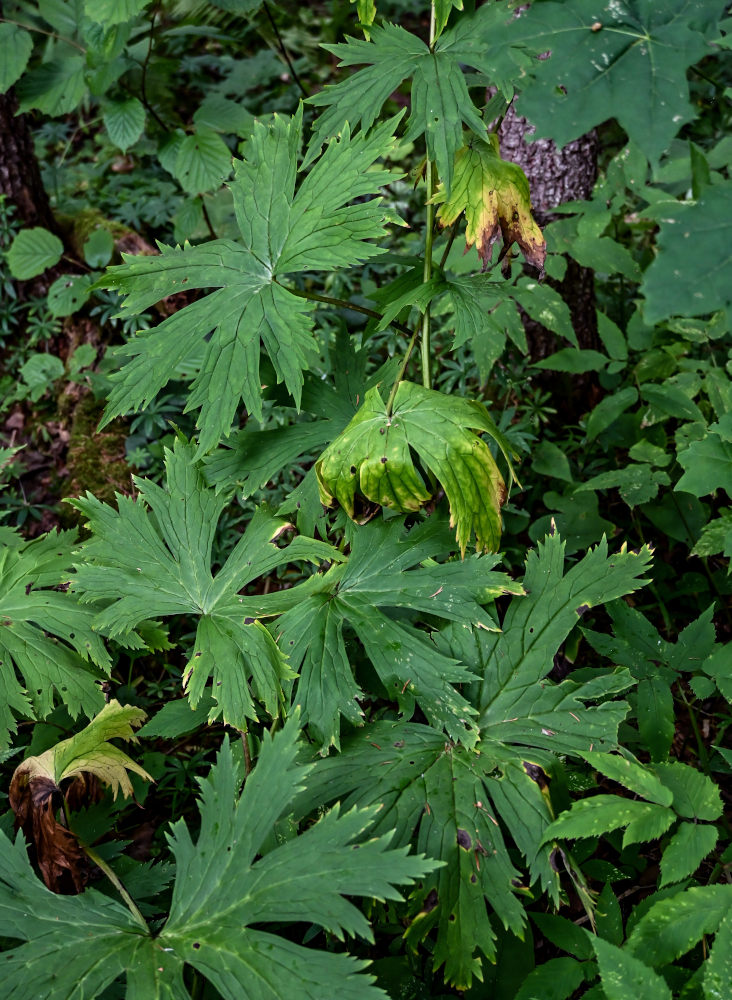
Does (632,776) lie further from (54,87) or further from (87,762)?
(54,87)

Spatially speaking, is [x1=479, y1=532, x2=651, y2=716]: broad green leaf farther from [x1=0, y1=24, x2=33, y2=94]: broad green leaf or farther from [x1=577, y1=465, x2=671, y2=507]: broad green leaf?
[x1=0, y1=24, x2=33, y2=94]: broad green leaf

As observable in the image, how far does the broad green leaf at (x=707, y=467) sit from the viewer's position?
5.91ft

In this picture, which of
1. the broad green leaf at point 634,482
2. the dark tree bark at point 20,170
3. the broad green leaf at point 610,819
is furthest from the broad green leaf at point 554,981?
the dark tree bark at point 20,170

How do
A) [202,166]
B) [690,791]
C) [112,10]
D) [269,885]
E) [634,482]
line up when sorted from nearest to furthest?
[269,885] < [690,791] < [112,10] < [634,482] < [202,166]

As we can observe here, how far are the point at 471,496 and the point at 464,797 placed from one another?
1.92 ft

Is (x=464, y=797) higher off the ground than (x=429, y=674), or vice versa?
(x=429, y=674)

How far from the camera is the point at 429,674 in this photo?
151cm

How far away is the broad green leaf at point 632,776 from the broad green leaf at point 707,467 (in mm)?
704

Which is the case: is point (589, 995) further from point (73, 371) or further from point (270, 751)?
point (73, 371)

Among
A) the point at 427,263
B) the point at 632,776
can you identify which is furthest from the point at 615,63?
the point at 632,776

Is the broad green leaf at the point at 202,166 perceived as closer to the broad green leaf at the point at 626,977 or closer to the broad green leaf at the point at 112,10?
the broad green leaf at the point at 112,10

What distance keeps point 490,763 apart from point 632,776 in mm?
267

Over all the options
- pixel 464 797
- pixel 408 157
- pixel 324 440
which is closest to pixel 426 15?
pixel 408 157

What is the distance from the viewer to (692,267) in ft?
2.91
